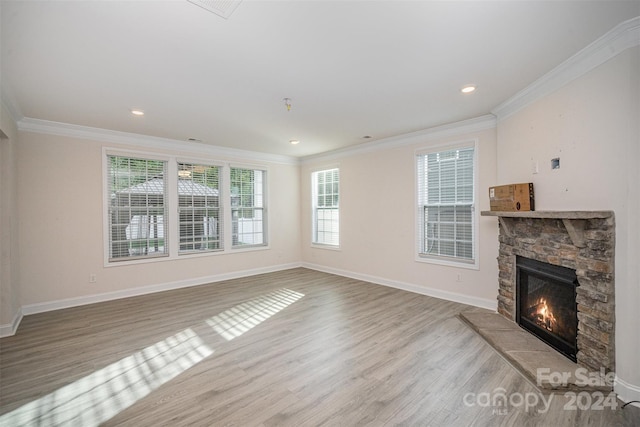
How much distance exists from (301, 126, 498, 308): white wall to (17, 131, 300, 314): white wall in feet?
11.3

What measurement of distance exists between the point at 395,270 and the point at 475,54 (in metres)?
3.72

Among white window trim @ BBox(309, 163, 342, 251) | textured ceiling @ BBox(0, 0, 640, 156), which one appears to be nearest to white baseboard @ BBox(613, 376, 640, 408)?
textured ceiling @ BBox(0, 0, 640, 156)

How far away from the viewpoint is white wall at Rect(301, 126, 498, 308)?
415cm

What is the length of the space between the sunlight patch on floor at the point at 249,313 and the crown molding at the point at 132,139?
307 centimetres

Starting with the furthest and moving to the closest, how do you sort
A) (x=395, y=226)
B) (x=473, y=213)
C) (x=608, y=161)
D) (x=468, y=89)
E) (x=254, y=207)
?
(x=254, y=207)
(x=395, y=226)
(x=473, y=213)
(x=468, y=89)
(x=608, y=161)

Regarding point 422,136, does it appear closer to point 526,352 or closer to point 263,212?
point 526,352

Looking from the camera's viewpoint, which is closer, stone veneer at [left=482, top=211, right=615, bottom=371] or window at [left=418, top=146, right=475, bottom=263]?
stone veneer at [left=482, top=211, right=615, bottom=371]

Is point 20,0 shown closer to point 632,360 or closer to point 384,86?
point 384,86

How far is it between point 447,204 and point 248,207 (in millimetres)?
4117

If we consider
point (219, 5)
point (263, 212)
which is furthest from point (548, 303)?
point (263, 212)

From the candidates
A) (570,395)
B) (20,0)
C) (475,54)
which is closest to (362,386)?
(570,395)

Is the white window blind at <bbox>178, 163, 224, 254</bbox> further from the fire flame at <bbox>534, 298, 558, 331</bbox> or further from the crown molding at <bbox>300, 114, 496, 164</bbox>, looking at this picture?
the fire flame at <bbox>534, 298, 558, 331</bbox>

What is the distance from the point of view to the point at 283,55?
2436mm

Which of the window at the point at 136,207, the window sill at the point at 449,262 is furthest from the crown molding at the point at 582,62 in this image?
the window at the point at 136,207
